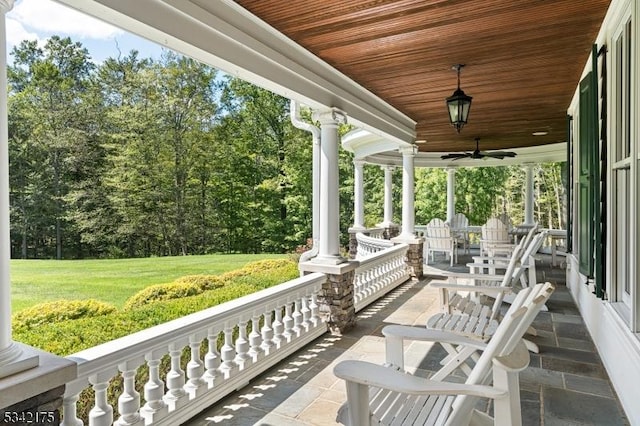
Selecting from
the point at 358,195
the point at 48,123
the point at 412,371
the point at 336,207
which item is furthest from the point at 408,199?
the point at 48,123

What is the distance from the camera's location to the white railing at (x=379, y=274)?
18.0 feet

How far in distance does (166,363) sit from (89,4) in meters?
3.42

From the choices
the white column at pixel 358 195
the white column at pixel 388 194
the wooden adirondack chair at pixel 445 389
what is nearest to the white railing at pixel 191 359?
the wooden adirondack chair at pixel 445 389

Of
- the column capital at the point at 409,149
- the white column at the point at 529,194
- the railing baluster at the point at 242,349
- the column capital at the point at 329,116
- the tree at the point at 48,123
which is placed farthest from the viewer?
the tree at the point at 48,123

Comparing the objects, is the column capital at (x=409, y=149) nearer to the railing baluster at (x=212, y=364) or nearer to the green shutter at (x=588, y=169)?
the green shutter at (x=588, y=169)

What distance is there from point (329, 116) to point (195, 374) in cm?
290

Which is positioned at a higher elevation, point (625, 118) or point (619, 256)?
point (625, 118)

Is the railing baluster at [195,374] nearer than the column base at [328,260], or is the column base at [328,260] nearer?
the railing baluster at [195,374]

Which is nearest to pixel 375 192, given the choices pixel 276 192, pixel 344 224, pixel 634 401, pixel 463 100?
pixel 344 224

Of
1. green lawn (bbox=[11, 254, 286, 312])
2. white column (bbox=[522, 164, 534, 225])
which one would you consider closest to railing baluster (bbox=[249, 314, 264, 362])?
green lawn (bbox=[11, 254, 286, 312])

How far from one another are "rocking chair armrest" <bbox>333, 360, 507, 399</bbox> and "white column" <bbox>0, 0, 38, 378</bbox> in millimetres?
1299

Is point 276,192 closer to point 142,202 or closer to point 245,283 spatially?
point 142,202

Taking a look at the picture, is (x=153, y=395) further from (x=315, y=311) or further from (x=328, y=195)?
(x=328, y=195)

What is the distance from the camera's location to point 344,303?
176 inches
